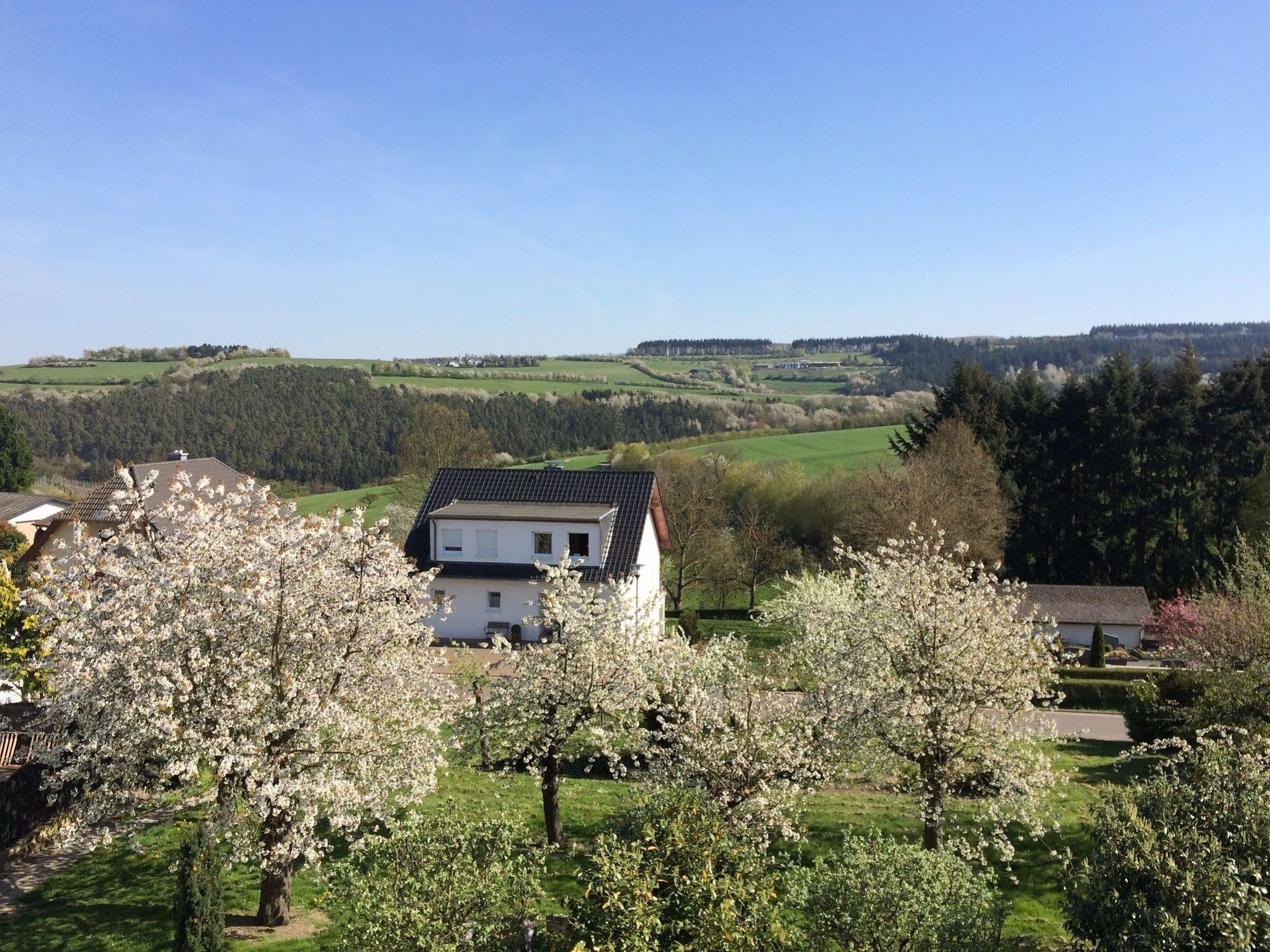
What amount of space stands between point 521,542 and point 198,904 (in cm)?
2731

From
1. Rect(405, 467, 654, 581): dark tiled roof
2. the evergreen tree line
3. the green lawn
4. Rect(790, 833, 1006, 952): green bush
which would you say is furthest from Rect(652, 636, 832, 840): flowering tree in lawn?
the green lawn

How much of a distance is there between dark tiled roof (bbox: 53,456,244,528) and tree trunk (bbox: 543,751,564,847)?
25.3 m

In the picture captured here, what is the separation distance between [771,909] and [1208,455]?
50.9 metres

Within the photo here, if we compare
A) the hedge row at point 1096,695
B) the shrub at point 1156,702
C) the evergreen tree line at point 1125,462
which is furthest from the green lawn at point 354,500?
the shrub at point 1156,702

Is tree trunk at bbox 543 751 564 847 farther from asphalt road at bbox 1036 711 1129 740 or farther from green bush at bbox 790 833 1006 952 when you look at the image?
asphalt road at bbox 1036 711 1129 740

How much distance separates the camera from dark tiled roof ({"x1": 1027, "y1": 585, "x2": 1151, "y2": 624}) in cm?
4303

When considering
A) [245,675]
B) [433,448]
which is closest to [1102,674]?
[245,675]

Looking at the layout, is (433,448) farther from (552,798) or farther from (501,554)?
(552,798)

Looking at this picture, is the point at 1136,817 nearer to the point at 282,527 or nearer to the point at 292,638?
the point at 292,638

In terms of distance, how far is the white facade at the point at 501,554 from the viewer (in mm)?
39312

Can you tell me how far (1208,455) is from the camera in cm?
→ 4988

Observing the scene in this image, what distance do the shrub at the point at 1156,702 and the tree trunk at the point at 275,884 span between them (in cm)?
2429

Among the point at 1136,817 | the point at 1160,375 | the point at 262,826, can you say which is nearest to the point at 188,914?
the point at 262,826

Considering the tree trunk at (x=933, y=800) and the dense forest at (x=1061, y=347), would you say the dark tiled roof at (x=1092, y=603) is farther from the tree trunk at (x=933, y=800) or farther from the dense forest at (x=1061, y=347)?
the dense forest at (x=1061, y=347)
